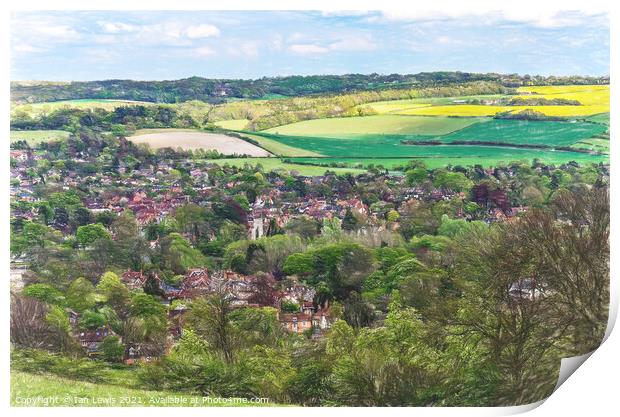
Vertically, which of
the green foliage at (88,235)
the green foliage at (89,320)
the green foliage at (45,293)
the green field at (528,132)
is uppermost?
the green field at (528,132)

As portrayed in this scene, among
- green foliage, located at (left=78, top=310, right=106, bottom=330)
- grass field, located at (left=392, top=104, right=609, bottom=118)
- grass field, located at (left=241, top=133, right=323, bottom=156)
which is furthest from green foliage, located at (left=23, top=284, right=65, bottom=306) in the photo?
grass field, located at (left=392, top=104, right=609, bottom=118)

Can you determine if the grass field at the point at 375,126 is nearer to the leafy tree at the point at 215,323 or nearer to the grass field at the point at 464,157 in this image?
the grass field at the point at 464,157

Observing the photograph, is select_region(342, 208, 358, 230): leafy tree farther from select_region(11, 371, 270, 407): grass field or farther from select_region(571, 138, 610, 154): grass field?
select_region(571, 138, 610, 154): grass field

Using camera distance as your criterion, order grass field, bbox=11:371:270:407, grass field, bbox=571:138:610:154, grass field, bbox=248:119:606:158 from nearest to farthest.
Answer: grass field, bbox=11:371:270:407
grass field, bbox=571:138:610:154
grass field, bbox=248:119:606:158

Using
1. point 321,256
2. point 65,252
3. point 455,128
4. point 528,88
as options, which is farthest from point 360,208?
point 65,252

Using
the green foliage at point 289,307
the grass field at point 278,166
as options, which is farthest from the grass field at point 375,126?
the green foliage at point 289,307

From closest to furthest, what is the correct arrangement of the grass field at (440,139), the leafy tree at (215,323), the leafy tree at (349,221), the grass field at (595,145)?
the leafy tree at (215,323)
the grass field at (595,145)
the leafy tree at (349,221)
the grass field at (440,139)

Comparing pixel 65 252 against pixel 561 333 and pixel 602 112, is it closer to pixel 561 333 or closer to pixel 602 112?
pixel 561 333
